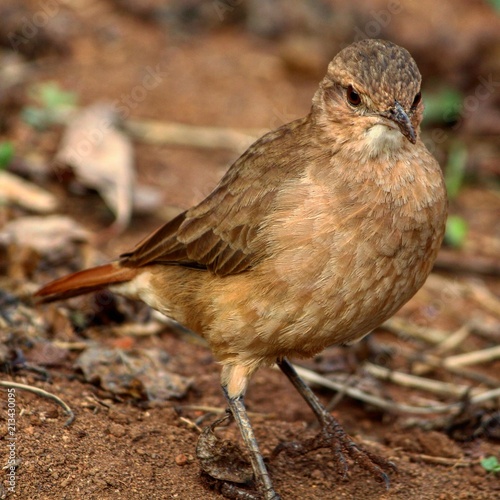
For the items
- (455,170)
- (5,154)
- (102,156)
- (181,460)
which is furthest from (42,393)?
(455,170)

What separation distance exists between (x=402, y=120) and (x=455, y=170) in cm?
474

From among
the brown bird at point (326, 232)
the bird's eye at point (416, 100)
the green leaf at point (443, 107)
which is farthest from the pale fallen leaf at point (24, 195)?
the green leaf at point (443, 107)

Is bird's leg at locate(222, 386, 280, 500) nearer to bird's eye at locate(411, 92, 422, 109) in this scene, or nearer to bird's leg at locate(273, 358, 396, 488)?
bird's leg at locate(273, 358, 396, 488)

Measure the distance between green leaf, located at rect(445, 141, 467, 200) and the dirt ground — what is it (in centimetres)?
5

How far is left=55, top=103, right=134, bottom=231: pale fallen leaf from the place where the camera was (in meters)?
7.87

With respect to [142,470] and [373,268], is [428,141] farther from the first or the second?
[142,470]

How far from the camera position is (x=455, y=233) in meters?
8.40

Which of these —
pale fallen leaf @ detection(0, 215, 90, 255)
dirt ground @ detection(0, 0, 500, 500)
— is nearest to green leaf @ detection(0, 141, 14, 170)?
dirt ground @ detection(0, 0, 500, 500)

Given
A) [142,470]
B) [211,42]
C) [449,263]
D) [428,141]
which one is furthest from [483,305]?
[211,42]

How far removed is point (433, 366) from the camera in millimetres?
6938

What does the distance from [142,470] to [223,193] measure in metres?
1.64

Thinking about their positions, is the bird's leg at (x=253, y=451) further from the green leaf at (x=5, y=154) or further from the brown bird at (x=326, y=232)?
the green leaf at (x=5, y=154)

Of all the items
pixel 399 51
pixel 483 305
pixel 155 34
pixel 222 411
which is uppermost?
pixel 399 51

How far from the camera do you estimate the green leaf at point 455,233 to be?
8398mm
